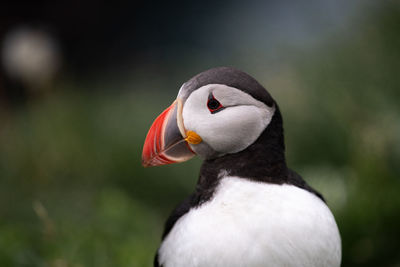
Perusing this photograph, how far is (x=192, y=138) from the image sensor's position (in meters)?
1.65

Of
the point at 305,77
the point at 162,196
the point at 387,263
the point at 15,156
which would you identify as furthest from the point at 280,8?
the point at 387,263

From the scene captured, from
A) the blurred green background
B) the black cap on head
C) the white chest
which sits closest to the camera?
the white chest

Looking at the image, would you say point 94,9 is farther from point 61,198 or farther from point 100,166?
point 61,198

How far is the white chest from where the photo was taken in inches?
60.1

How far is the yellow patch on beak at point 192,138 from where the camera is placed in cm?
164

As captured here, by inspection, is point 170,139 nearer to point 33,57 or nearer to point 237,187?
point 237,187

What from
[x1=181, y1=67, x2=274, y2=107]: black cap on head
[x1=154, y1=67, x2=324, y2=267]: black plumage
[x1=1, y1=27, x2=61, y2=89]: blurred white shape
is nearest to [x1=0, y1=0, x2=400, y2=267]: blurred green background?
[x1=1, y1=27, x2=61, y2=89]: blurred white shape

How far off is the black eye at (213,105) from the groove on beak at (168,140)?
11 cm

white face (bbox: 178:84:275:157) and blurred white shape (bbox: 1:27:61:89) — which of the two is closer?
white face (bbox: 178:84:275:157)

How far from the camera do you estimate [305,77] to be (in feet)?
14.3

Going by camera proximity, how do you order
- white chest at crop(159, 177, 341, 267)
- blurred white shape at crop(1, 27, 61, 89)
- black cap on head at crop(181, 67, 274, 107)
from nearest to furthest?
1. white chest at crop(159, 177, 341, 267)
2. black cap on head at crop(181, 67, 274, 107)
3. blurred white shape at crop(1, 27, 61, 89)

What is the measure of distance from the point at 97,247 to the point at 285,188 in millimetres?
1468

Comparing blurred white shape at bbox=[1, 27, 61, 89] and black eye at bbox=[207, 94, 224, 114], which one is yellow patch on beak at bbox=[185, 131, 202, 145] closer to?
black eye at bbox=[207, 94, 224, 114]

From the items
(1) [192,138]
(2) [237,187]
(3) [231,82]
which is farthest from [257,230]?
(3) [231,82]
